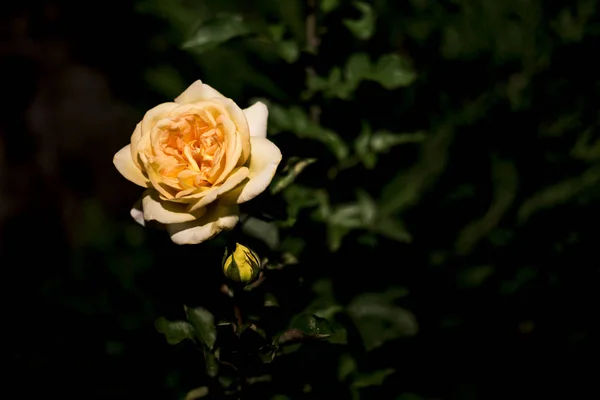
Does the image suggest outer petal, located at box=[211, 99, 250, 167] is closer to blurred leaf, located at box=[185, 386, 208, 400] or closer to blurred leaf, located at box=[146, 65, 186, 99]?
blurred leaf, located at box=[185, 386, 208, 400]

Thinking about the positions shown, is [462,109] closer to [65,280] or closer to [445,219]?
[445,219]

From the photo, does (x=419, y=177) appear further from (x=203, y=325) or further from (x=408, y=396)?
(x=203, y=325)

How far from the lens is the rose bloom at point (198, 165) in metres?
0.86

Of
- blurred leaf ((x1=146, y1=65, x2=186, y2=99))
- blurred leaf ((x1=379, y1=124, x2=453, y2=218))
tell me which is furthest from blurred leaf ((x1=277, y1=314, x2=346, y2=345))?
blurred leaf ((x1=146, y1=65, x2=186, y2=99))

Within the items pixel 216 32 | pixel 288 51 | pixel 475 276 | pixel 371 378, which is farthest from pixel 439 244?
pixel 216 32

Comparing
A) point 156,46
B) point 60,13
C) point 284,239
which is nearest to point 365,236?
point 284,239

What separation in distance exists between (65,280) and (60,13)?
3.63 feet

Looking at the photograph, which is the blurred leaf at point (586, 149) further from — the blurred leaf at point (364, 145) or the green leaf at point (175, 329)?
the green leaf at point (175, 329)

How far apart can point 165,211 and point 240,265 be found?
4.9 inches

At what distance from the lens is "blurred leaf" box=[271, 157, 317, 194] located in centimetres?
96

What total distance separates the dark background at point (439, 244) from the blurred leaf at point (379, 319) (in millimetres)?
33

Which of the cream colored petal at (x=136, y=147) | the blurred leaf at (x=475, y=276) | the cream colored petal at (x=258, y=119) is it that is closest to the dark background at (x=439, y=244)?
the blurred leaf at (x=475, y=276)

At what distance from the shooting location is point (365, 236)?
1.27 metres

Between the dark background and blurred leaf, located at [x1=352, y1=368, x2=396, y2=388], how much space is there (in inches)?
1.0
